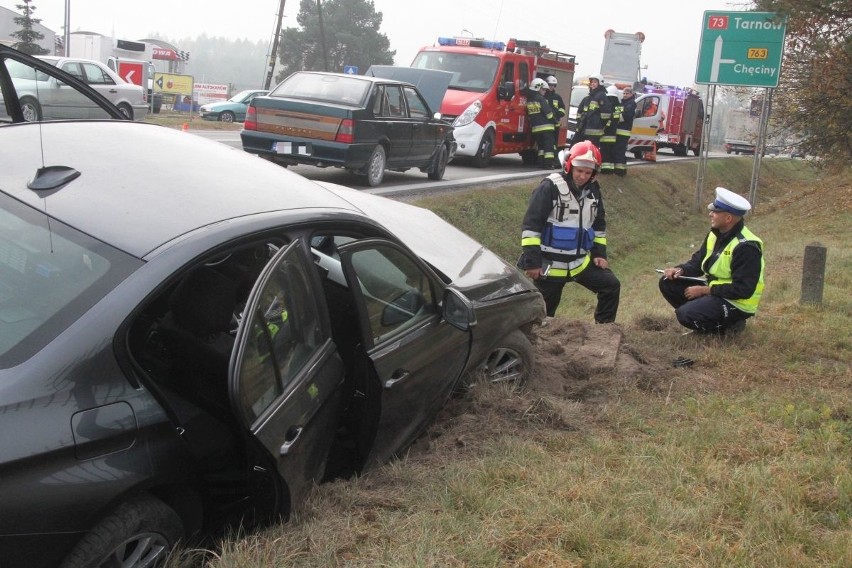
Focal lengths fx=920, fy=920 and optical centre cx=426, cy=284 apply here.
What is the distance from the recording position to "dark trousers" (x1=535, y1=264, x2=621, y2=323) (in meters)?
7.39

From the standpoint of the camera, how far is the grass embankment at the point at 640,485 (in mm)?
3264

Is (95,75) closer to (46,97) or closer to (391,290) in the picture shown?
(46,97)

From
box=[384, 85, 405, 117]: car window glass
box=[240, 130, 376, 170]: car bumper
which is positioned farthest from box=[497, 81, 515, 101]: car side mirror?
box=[240, 130, 376, 170]: car bumper

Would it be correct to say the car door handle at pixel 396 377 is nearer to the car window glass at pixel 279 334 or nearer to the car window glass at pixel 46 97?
the car window glass at pixel 279 334

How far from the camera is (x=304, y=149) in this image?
40.7 feet

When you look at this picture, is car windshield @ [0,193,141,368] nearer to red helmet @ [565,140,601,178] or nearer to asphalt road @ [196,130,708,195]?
red helmet @ [565,140,601,178]

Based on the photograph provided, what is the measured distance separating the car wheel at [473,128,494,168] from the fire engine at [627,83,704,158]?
884 cm

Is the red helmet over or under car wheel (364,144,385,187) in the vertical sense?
over

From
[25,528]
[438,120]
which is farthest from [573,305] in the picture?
[25,528]


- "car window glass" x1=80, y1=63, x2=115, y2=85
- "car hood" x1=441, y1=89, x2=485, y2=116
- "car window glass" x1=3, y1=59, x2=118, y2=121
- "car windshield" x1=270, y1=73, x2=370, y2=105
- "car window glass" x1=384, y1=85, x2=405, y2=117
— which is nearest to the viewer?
"car window glass" x1=3, y1=59, x2=118, y2=121

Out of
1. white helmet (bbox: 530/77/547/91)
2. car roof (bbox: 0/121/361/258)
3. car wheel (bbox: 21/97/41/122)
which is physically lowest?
car roof (bbox: 0/121/361/258)

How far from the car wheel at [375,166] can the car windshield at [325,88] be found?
0.81 metres

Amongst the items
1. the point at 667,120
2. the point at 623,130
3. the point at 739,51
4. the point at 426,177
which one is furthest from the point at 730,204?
the point at 667,120

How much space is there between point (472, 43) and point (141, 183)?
1744cm
